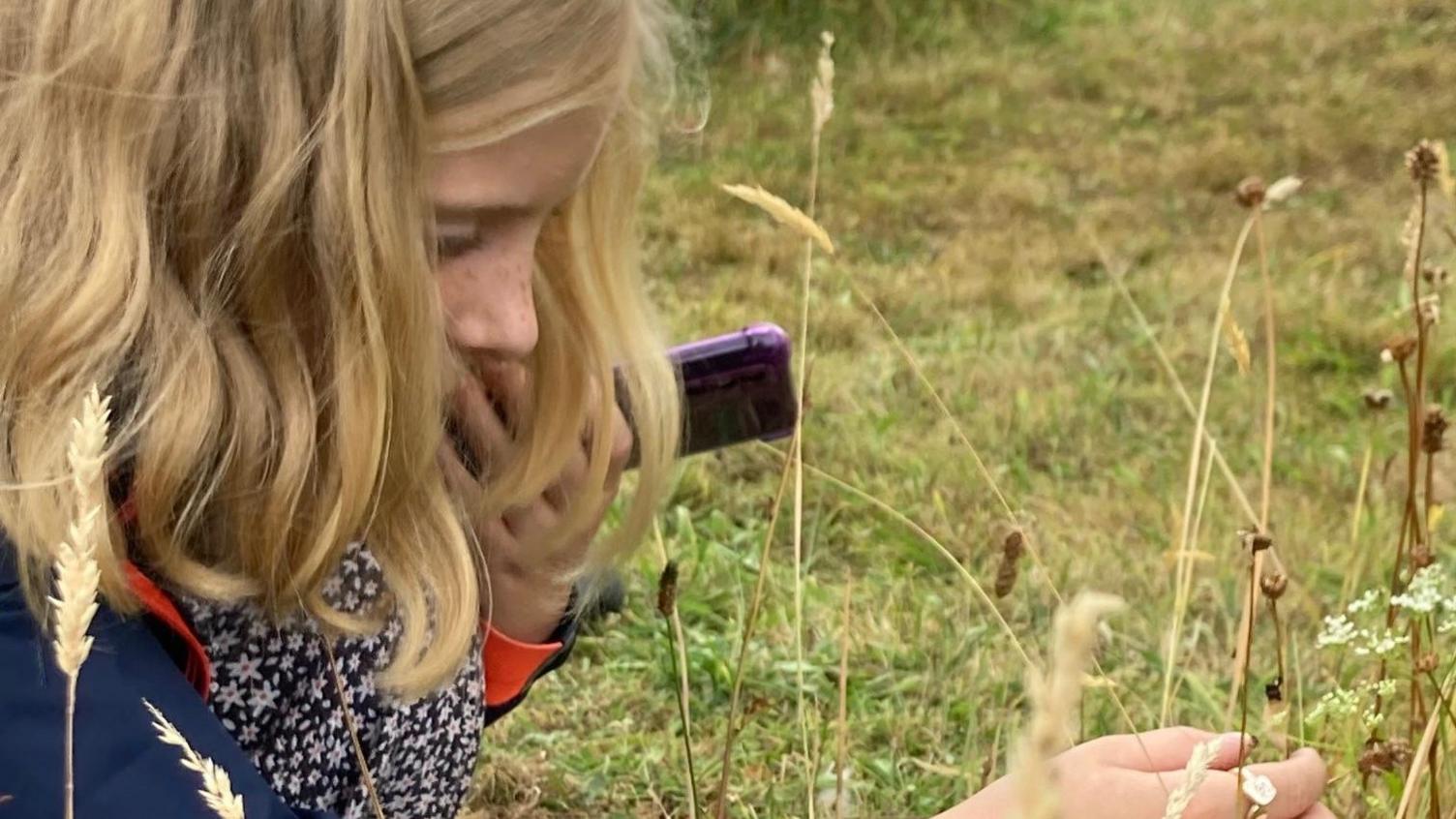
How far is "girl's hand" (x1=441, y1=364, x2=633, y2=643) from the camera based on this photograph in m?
1.26

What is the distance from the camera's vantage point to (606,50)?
101cm

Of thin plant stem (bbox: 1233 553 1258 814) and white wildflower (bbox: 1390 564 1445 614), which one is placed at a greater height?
A: white wildflower (bbox: 1390 564 1445 614)

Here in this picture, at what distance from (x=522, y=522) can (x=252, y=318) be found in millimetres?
440

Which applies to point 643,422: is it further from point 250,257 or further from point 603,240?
point 250,257

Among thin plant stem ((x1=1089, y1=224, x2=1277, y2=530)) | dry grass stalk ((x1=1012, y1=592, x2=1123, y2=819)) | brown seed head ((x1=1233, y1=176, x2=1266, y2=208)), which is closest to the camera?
dry grass stalk ((x1=1012, y1=592, x2=1123, y2=819))

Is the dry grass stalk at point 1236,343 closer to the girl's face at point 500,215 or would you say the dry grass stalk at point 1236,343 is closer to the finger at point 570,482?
the girl's face at point 500,215

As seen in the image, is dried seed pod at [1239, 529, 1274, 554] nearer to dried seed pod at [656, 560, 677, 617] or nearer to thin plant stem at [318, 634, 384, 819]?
dried seed pod at [656, 560, 677, 617]

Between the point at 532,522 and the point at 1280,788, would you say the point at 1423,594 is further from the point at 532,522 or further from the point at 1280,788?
the point at 532,522

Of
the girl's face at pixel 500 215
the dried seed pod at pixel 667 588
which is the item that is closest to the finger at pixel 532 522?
the girl's face at pixel 500 215

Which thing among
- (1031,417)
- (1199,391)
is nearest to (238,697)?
(1031,417)

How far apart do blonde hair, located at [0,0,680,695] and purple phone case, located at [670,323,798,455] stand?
1.72 feet

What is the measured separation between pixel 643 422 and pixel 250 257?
0.53 m

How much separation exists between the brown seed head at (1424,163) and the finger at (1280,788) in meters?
0.34

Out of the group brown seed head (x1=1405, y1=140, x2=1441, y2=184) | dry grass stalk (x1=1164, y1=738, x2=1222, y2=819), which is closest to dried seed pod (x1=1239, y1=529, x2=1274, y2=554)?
brown seed head (x1=1405, y1=140, x2=1441, y2=184)
